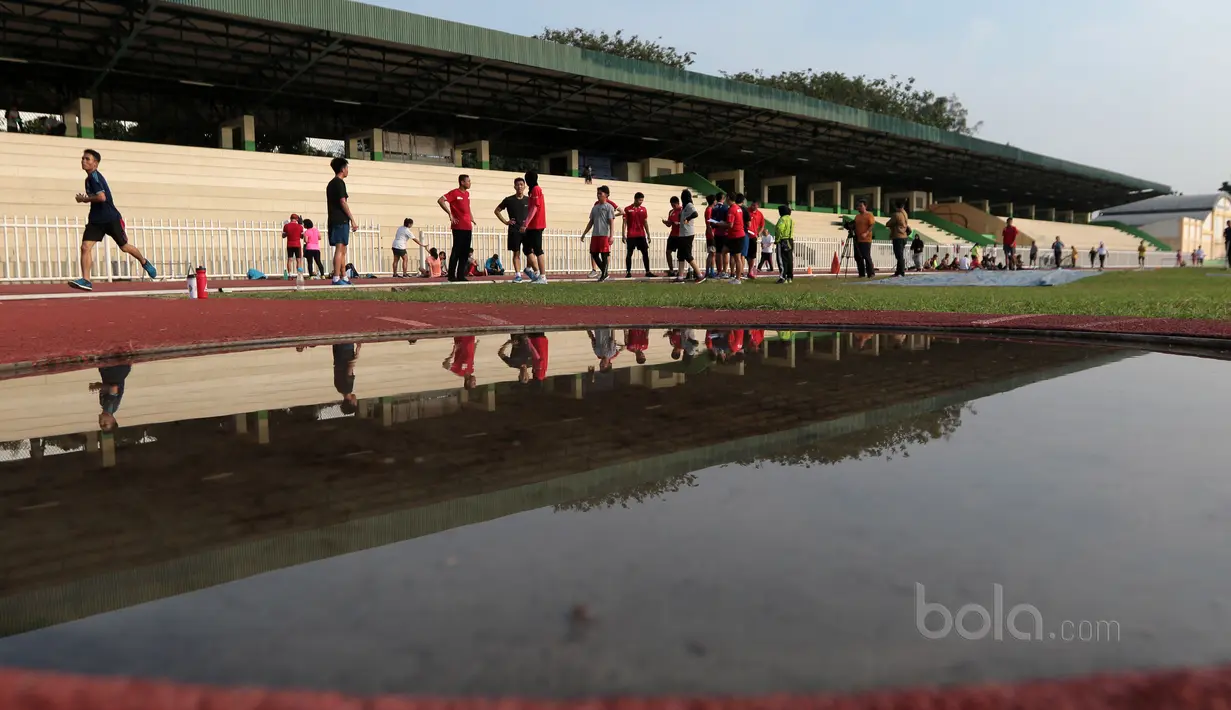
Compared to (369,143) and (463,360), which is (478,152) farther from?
(463,360)

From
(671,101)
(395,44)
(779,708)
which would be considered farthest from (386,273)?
(779,708)

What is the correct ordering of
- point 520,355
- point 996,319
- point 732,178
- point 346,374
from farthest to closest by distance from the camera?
point 732,178
point 996,319
point 520,355
point 346,374

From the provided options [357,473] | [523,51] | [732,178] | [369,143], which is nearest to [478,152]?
[369,143]

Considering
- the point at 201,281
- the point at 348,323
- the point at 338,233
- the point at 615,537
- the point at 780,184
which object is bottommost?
the point at 615,537

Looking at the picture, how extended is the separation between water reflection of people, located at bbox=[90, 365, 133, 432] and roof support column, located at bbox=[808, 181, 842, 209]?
55.4m

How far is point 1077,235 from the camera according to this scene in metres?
69.6

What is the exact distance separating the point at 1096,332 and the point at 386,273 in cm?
2002

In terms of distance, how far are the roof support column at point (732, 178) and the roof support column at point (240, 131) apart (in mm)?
26485

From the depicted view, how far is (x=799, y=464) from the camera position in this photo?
2.58 m

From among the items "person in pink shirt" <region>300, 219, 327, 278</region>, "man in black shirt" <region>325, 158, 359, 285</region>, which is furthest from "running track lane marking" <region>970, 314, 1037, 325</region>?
"person in pink shirt" <region>300, 219, 327, 278</region>

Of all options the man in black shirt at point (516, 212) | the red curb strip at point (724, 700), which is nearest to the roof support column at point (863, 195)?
the man in black shirt at point (516, 212)

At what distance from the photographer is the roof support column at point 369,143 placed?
117ft

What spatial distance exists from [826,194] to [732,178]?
14951 millimetres

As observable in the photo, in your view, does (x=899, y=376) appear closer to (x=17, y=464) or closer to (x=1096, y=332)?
(x=1096, y=332)
